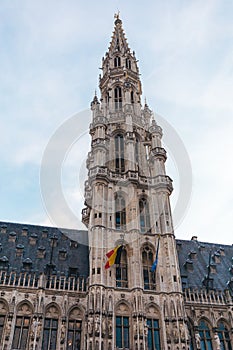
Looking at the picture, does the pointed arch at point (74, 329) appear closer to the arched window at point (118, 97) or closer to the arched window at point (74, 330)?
the arched window at point (74, 330)

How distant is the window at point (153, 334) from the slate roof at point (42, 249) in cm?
933

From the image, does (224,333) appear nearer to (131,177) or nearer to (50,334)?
(50,334)

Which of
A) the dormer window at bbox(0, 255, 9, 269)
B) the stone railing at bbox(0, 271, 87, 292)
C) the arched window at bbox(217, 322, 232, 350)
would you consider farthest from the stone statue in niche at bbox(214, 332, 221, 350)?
Result: the dormer window at bbox(0, 255, 9, 269)

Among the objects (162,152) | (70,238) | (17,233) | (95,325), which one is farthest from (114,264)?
(162,152)

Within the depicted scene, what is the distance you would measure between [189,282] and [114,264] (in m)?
11.7

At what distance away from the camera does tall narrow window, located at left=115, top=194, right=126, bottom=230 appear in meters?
43.0

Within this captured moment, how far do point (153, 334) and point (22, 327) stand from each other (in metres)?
13.1

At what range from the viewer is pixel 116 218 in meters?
43.8

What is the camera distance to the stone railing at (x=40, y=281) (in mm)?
37062

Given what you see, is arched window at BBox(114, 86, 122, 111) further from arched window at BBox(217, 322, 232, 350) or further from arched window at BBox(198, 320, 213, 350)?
arched window at BBox(217, 322, 232, 350)

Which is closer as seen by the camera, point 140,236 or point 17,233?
point 140,236

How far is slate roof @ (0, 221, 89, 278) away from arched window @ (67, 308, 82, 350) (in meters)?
5.12

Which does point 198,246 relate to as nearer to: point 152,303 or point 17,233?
point 152,303

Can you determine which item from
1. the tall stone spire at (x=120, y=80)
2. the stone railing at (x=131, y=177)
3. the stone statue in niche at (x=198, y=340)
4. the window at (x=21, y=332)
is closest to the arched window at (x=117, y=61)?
the tall stone spire at (x=120, y=80)
